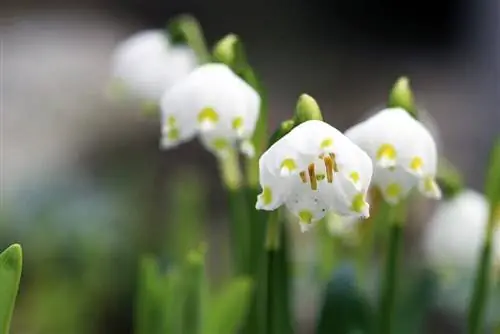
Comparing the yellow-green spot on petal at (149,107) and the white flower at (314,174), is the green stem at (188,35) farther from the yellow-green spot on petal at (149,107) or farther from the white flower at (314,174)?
the white flower at (314,174)

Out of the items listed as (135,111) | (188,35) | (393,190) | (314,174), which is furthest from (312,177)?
(135,111)

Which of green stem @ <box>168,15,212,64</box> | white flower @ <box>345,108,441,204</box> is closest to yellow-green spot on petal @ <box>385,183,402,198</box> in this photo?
white flower @ <box>345,108,441,204</box>

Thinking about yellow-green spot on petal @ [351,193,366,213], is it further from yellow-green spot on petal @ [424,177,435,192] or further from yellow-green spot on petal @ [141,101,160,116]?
yellow-green spot on petal @ [141,101,160,116]

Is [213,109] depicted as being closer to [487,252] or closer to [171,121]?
[171,121]

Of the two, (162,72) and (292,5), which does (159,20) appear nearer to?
(292,5)

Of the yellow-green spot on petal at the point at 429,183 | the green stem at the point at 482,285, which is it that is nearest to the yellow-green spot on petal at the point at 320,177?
the yellow-green spot on petal at the point at 429,183
